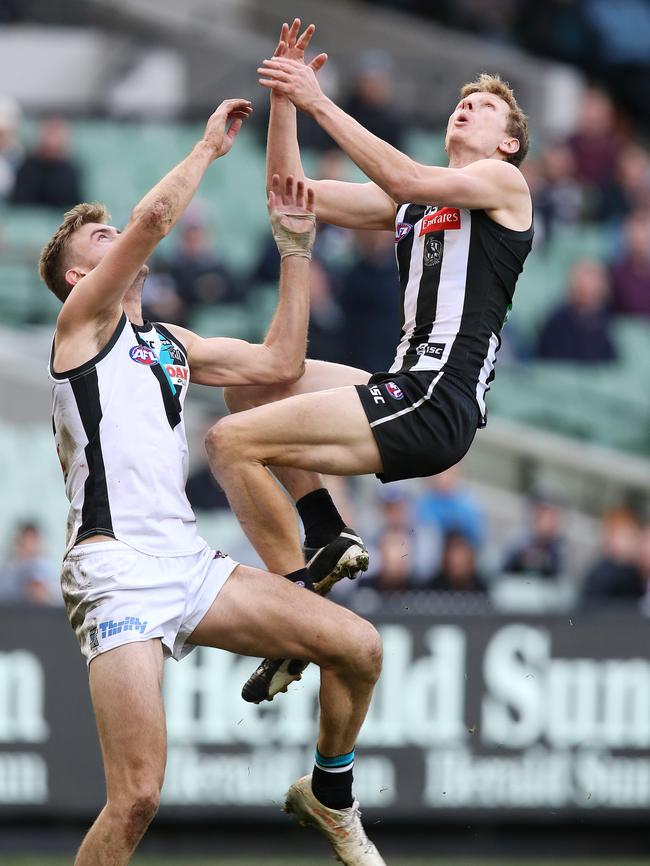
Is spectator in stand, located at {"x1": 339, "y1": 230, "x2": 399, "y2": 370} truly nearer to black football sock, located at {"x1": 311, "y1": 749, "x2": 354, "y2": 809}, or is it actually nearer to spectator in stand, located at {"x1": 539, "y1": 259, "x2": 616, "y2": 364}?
spectator in stand, located at {"x1": 539, "y1": 259, "x2": 616, "y2": 364}

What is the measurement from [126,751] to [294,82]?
2589 millimetres

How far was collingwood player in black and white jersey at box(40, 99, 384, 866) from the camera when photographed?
19.5 ft

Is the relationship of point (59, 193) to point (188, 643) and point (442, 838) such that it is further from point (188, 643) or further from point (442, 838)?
point (188, 643)

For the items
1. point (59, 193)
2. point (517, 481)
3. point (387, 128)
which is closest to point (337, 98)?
point (387, 128)

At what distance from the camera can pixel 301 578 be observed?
6332 millimetres

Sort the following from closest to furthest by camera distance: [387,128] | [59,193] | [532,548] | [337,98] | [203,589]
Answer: [203,589], [532,548], [59,193], [387,128], [337,98]

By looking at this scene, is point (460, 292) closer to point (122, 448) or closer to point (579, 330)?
point (122, 448)

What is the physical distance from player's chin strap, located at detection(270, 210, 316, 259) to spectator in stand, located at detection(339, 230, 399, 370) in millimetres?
5893

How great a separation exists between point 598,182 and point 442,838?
761 centimetres

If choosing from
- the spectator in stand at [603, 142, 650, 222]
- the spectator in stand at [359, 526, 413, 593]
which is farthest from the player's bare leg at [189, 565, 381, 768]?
the spectator in stand at [603, 142, 650, 222]

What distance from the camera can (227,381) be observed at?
6547 millimetres

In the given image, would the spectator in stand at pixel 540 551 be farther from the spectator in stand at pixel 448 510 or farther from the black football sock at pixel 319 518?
the black football sock at pixel 319 518

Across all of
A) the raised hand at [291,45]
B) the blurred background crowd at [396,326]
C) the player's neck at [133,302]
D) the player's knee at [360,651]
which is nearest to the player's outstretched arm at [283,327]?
the player's neck at [133,302]

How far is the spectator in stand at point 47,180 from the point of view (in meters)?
14.2
